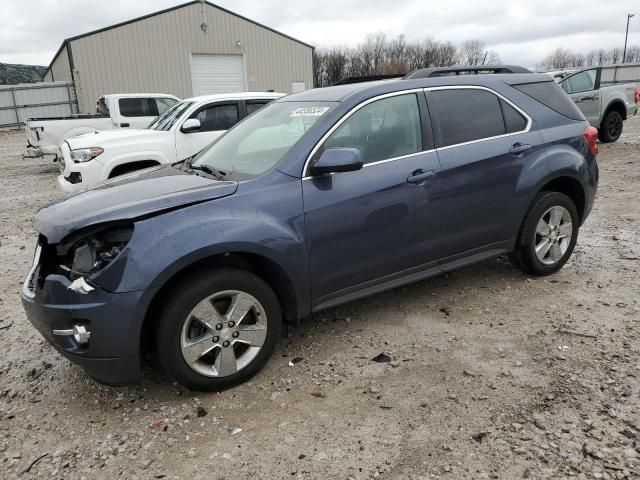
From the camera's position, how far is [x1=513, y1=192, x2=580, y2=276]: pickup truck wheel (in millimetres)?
4402

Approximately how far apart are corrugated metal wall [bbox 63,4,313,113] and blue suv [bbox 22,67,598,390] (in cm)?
2553

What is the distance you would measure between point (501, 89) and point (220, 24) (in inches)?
1076

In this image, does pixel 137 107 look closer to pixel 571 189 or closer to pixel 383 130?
pixel 383 130

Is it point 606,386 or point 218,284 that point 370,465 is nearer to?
point 218,284

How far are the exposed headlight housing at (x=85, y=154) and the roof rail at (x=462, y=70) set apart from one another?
15.7ft

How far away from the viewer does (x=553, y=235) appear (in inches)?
181

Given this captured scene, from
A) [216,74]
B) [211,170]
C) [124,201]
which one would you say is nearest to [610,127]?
[211,170]

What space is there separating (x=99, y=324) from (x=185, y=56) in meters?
27.9

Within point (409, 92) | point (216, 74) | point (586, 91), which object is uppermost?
point (216, 74)

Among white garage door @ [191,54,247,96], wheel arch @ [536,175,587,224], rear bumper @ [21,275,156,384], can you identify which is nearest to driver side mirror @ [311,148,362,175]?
rear bumper @ [21,275,156,384]

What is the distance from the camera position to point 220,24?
93.7 ft

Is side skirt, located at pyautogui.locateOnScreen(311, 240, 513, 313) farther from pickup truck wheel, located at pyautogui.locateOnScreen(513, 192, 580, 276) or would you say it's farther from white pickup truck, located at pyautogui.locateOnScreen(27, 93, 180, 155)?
white pickup truck, located at pyautogui.locateOnScreen(27, 93, 180, 155)

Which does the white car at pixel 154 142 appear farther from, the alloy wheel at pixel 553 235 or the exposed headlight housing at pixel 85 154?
the alloy wheel at pixel 553 235

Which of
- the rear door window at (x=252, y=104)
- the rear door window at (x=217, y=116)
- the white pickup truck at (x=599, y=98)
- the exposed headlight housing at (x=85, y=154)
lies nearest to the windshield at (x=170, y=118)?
the rear door window at (x=217, y=116)
